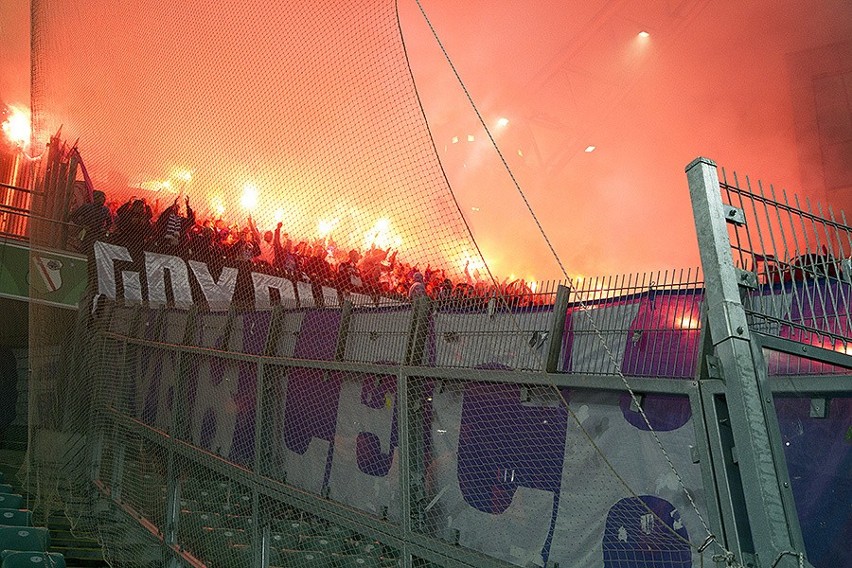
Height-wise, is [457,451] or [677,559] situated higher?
[457,451]

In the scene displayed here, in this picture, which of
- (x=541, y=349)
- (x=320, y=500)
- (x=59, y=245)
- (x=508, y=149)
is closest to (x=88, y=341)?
(x=59, y=245)

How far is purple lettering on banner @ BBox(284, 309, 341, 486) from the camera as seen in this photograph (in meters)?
3.82

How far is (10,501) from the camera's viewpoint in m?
5.39

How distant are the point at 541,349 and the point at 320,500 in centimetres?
138

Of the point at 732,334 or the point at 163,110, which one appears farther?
the point at 163,110

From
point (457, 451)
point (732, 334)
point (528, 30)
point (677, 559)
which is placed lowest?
point (677, 559)

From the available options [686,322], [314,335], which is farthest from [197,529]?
[686,322]

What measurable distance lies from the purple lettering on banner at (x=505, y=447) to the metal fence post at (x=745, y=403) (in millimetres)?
1115

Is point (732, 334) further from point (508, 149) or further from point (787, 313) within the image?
point (508, 149)

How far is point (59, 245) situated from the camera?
5699 mm

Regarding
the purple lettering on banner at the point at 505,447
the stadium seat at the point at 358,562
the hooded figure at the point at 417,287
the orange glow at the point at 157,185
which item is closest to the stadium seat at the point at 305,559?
the stadium seat at the point at 358,562

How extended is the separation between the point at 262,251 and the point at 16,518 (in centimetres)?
237

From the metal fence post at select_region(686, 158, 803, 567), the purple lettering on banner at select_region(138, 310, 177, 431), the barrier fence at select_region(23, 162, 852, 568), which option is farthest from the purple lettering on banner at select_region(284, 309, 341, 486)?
the metal fence post at select_region(686, 158, 803, 567)

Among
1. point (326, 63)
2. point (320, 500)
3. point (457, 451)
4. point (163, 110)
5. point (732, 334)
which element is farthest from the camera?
point (163, 110)
